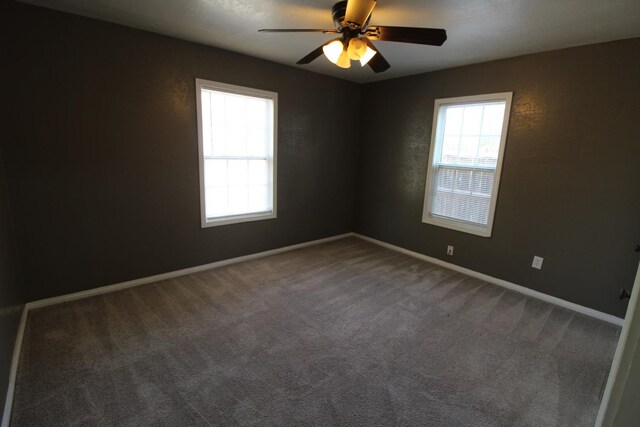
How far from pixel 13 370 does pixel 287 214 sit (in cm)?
294

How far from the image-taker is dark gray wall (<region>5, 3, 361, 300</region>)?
2.41 metres

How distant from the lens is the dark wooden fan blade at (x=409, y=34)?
5.91 feet

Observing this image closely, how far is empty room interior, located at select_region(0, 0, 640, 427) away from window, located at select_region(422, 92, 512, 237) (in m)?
0.03

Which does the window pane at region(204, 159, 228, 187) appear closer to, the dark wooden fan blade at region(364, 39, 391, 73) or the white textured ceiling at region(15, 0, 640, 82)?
the white textured ceiling at region(15, 0, 640, 82)

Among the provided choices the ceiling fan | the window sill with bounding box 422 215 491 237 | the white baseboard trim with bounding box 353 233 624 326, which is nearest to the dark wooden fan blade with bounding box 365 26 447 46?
the ceiling fan

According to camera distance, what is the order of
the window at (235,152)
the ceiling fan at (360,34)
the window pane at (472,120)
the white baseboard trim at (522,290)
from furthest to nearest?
the window pane at (472,120) → the window at (235,152) → the white baseboard trim at (522,290) → the ceiling fan at (360,34)

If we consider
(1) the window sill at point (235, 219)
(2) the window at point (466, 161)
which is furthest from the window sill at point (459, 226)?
(1) the window sill at point (235, 219)

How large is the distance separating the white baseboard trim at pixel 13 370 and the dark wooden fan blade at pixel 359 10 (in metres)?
2.89

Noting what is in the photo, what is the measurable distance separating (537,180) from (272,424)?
3241 mm

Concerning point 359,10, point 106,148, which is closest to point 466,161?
point 359,10

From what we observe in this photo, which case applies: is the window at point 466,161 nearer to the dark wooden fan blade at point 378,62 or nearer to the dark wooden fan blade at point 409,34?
the dark wooden fan blade at point 378,62

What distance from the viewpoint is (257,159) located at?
150 inches

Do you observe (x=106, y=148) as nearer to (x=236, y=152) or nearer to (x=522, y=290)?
(x=236, y=152)

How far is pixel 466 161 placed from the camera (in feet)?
11.9
